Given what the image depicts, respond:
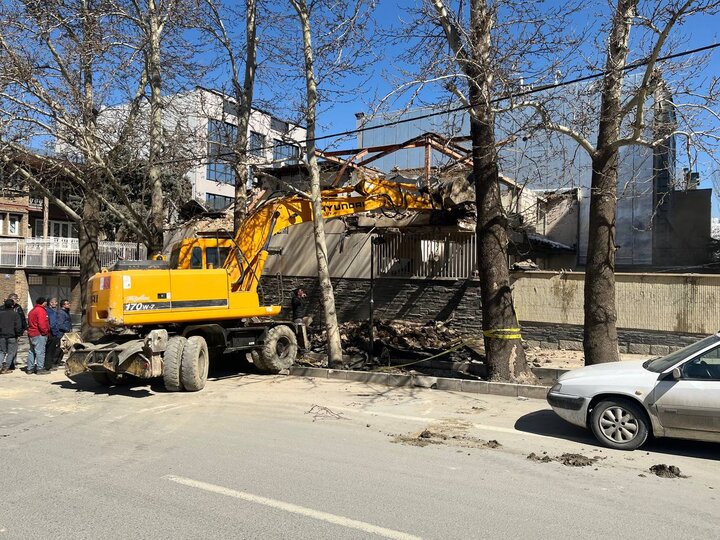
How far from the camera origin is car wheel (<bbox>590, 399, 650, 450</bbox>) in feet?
20.7

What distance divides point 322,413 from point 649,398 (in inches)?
177

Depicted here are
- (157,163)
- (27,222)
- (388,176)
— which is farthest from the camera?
(27,222)

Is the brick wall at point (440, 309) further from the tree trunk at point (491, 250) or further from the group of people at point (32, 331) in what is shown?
the group of people at point (32, 331)

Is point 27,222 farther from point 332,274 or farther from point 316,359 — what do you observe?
point 316,359

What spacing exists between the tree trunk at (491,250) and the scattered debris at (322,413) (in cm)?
337

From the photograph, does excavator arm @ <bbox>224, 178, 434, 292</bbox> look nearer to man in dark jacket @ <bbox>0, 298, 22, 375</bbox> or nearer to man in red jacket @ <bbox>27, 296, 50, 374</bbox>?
man in red jacket @ <bbox>27, 296, 50, 374</bbox>

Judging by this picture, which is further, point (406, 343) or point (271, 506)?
point (406, 343)

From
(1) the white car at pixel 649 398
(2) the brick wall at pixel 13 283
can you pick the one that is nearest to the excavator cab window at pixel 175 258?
(1) the white car at pixel 649 398

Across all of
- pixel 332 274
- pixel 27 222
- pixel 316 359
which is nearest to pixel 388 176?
Answer: pixel 332 274

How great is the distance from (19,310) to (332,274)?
9418 millimetres

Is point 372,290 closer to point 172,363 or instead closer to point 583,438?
point 172,363

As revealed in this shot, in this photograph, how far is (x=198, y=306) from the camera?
1118 cm

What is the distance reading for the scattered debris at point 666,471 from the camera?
5.53 metres

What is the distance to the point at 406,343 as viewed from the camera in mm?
14688
